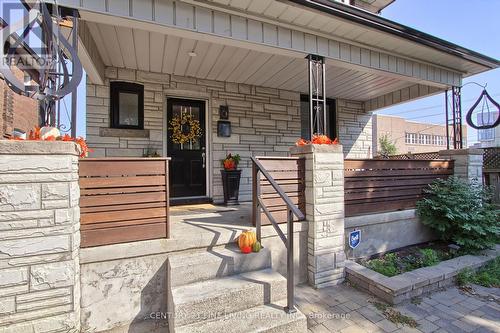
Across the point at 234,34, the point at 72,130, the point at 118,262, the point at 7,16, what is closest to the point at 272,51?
the point at 234,34

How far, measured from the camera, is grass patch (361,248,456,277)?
2.92m

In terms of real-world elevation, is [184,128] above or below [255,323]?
above

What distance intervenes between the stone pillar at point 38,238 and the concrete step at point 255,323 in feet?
2.89

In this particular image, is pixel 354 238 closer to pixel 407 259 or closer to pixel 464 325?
pixel 407 259

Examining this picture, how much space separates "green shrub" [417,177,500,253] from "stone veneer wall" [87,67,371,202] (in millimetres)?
2311

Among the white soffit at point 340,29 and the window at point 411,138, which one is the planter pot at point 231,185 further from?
the window at point 411,138

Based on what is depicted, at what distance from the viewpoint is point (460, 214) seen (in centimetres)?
337

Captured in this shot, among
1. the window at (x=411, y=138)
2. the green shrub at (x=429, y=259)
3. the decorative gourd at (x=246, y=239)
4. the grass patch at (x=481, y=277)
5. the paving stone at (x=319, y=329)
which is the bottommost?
the paving stone at (x=319, y=329)

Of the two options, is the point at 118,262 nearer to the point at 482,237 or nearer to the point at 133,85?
the point at 133,85

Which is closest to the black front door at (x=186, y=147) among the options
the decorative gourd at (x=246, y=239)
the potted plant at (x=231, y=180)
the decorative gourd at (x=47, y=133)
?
the potted plant at (x=231, y=180)

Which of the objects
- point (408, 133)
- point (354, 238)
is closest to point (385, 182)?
point (354, 238)

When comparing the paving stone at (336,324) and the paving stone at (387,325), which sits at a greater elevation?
the paving stone at (336,324)

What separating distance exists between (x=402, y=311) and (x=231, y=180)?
2.92 meters

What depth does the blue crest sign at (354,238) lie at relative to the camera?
312cm
